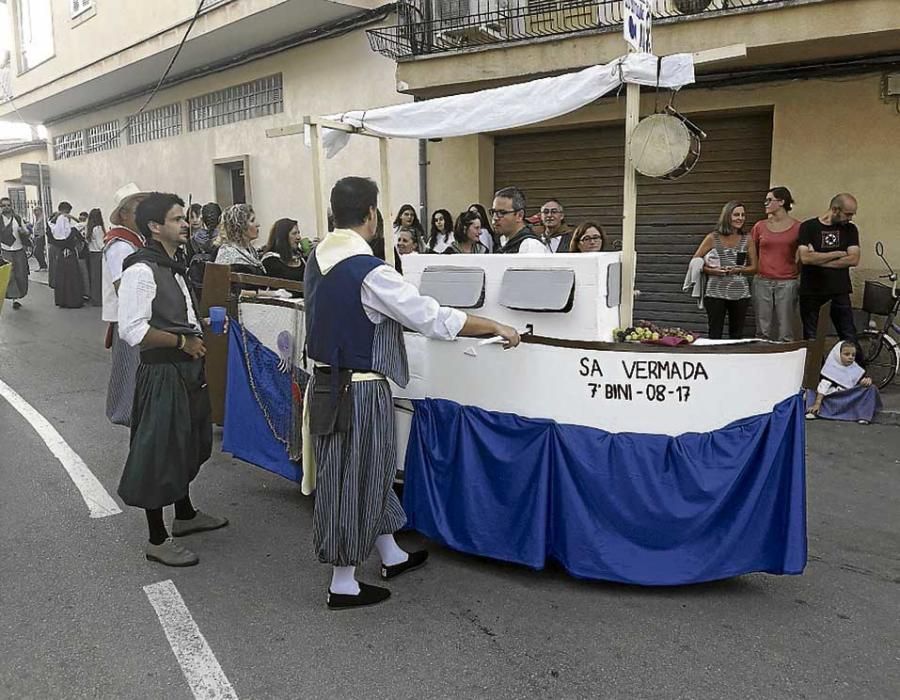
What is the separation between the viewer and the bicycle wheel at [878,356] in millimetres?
6969

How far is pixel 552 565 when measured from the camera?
3.72 meters

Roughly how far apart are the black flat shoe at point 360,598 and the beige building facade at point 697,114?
214 inches

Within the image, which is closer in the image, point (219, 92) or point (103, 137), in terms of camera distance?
point (219, 92)

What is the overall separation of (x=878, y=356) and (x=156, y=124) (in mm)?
14537

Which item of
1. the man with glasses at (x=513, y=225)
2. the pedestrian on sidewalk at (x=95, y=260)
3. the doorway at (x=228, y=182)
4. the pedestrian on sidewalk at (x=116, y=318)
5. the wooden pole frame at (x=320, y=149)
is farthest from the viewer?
the doorway at (x=228, y=182)

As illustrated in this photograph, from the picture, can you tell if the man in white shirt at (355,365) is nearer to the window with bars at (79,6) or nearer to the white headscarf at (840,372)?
the white headscarf at (840,372)

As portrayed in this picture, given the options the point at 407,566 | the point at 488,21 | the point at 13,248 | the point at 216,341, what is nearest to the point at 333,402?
the point at 407,566

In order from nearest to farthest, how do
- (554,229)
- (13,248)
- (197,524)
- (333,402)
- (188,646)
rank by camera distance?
(188,646), (333,402), (197,524), (554,229), (13,248)

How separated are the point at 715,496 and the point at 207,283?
3564 mm

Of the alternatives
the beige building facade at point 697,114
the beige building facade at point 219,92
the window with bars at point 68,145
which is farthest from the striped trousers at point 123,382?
the window with bars at point 68,145

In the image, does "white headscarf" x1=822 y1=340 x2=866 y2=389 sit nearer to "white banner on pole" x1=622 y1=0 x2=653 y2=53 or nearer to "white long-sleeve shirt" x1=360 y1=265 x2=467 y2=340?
"white banner on pole" x1=622 y1=0 x2=653 y2=53

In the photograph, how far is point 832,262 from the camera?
6.77 meters

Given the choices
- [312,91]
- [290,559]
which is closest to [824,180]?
[290,559]

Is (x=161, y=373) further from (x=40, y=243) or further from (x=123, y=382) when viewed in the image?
(x=40, y=243)
